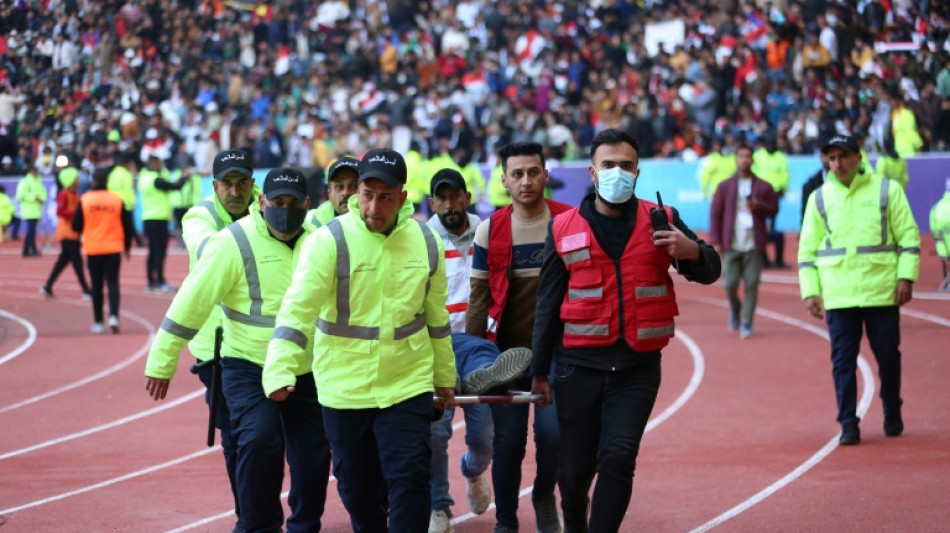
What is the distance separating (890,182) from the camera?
10.1 m

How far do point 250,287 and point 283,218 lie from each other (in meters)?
0.37

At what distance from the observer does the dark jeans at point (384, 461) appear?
20.1 ft

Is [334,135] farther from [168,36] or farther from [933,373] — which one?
[933,373]

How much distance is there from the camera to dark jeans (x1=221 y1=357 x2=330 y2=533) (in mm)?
6711

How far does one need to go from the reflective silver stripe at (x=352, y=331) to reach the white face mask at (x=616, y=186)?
1.18 meters

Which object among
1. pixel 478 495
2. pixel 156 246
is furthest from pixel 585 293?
pixel 156 246

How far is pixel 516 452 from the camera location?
24.9 ft

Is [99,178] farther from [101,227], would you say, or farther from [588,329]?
[588,329]

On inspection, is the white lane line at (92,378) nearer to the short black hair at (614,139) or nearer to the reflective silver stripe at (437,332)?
the reflective silver stripe at (437,332)

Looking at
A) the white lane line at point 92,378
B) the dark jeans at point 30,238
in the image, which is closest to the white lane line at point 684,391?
the white lane line at point 92,378

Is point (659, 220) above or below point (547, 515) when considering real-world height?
above

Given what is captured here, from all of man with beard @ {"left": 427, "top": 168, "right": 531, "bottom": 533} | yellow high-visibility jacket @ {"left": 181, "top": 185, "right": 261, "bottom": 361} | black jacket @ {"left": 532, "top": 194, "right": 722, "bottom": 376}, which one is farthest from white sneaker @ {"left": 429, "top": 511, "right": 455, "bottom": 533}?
yellow high-visibility jacket @ {"left": 181, "top": 185, "right": 261, "bottom": 361}

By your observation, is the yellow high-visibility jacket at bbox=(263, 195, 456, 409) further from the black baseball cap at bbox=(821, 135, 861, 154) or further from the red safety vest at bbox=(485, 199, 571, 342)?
the black baseball cap at bbox=(821, 135, 861, 154)

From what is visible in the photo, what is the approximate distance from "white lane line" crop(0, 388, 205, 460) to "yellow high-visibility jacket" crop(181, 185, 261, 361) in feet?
11.5
